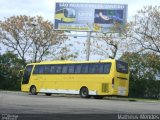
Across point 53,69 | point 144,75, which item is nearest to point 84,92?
point 53,69

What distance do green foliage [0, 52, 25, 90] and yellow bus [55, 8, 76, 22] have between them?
8702 mm

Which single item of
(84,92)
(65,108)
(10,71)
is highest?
(10,71)

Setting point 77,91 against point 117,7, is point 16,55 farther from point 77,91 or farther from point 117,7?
point 77,91

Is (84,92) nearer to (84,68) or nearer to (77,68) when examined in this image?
(84,68)

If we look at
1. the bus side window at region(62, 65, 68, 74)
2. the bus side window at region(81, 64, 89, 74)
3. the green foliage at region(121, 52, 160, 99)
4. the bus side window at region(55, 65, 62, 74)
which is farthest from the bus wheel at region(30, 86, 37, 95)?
the green foliage at region(121, 52, 160, 99)

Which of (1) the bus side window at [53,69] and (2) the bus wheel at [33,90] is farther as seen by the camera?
(2) the bus wheel at [33,90]

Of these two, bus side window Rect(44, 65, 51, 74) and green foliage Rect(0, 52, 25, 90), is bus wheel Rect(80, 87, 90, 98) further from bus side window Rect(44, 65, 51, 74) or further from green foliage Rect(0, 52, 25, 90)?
green foliage Rect(0, 52, 25, 90)

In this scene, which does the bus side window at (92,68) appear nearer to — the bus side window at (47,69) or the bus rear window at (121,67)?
the bus rear window at (121,67)

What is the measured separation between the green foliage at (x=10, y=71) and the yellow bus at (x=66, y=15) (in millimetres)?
8702

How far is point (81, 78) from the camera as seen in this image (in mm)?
35656

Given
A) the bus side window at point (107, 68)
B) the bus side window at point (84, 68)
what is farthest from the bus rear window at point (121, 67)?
the bus side window at point (84, 68)

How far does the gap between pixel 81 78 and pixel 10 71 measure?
81.6ft

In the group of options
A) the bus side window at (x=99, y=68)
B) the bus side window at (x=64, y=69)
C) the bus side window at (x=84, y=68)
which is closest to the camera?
the bus side window at (x=99, y=68)

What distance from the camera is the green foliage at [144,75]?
46188 mm
